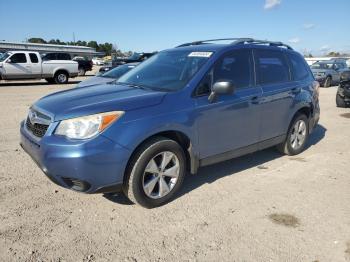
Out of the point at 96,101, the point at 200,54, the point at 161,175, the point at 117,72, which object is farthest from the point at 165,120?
the point at 117,72

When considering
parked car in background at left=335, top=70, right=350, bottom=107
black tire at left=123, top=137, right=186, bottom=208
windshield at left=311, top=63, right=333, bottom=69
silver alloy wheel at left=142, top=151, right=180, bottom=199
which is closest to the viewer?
black tire at left=123, top=137, right=186, bottom=208

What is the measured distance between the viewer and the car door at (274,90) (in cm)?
503

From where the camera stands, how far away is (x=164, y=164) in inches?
154

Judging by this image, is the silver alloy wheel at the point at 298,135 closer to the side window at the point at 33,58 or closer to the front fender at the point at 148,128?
the front fender at the point at 148,128

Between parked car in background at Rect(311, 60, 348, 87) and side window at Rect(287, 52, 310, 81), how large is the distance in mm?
15103

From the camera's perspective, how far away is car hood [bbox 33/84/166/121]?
349cm

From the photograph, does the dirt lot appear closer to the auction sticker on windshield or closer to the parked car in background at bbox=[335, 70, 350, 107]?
the auction sticker on windshield

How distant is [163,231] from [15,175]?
8.16 feet

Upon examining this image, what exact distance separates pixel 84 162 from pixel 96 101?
2.44 ft

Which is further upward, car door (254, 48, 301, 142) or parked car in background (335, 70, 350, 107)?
car door (254, 48, 301, 142)

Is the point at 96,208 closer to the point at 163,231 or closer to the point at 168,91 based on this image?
the point at 163,231

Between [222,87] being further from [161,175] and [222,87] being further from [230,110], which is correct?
[161,175]

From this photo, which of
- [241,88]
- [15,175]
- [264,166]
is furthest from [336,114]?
[15,175]

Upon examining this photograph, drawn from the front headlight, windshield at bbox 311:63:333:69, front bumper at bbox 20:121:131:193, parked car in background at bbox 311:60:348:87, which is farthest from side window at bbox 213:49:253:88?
windshield at bbox 311:63:333:69
